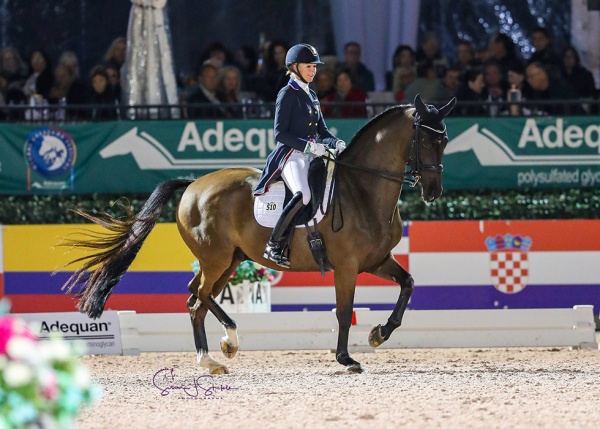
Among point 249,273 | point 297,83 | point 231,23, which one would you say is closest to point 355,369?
point 297,83

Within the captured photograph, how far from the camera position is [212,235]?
8.44 metres

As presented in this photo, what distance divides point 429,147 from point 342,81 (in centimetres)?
459

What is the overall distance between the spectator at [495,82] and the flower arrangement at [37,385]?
30.4 feet

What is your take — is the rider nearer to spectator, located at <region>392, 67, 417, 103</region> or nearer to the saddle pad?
the saddle pad

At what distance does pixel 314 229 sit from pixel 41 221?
15.3ft

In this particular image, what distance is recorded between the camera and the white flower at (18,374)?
3.81 m

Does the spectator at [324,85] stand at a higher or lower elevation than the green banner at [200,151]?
higher

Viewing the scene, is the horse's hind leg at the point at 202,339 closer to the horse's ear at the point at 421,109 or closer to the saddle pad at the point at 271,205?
the saddle pad at the point at 271,205

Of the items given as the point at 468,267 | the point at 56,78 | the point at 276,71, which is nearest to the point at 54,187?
the point at 56,78

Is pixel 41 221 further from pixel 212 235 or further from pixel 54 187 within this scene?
pixel 212 235

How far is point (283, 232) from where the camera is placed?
797 cm

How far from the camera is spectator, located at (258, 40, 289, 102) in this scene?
41.6ft

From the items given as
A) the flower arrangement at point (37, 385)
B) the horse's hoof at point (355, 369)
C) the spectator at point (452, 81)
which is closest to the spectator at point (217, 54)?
the spectator at point (452, 81)

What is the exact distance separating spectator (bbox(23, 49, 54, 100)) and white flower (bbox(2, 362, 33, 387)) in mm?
9483
